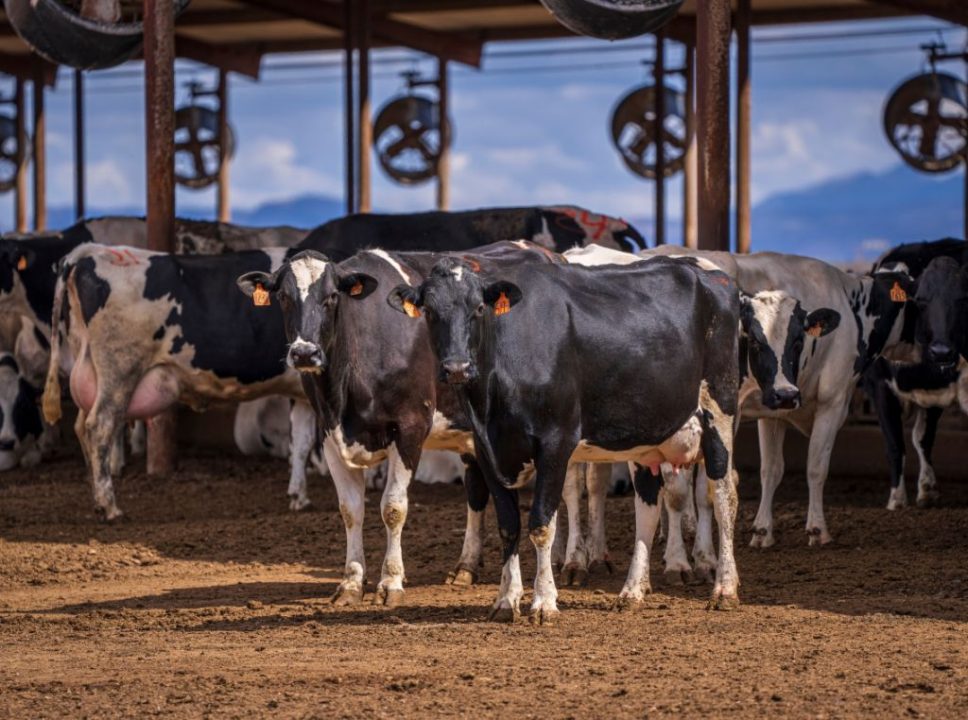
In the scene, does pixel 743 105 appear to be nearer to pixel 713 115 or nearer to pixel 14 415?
pixel 713 115

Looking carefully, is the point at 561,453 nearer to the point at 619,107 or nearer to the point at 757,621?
the point at 757,621

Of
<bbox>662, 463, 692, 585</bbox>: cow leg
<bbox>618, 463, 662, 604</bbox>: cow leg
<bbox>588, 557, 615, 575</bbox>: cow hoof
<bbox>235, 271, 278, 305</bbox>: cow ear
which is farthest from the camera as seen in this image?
<bbox>588, 557, 615, 575</bbox>: cow hoof

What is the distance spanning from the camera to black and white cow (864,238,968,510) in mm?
12234

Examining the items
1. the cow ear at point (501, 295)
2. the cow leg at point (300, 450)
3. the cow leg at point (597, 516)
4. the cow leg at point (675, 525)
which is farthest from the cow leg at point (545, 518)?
the cow leg at point (300, 450)

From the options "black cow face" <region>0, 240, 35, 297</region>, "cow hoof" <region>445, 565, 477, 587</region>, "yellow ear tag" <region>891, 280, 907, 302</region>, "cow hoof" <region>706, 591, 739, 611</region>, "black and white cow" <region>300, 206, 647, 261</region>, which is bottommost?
"cow hoof" <region>445, 565, 477, 587</region>

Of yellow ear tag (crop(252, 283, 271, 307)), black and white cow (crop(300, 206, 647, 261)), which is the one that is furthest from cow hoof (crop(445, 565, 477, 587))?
black and white cow (crop(300, 206, 647, 261))

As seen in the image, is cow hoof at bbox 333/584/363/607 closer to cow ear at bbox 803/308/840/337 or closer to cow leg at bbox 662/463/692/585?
cow leg at bbox 662/463/692/585

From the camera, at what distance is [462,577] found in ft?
31.3

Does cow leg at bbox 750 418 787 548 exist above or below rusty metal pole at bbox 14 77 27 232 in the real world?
below

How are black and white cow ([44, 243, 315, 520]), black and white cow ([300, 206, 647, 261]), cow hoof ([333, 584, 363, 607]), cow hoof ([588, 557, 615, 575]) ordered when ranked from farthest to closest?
black and white cow ([300, 206, 647, 261]) < black and white cow ([44, 243, 315, 520]) < cow hoof ([588, 557, 615, 575]) < cow hoof ([333, 584, 363, 607])

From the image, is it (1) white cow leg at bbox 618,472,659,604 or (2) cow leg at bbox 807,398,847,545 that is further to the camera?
(2) cow leg at bbox 807,398,847,545

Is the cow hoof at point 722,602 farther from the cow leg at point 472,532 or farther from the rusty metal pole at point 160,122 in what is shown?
the rusty metal pole at point 160,122

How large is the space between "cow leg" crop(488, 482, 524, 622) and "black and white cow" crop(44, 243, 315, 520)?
4903 millimetres

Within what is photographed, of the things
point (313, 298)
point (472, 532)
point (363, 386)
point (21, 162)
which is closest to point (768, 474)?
point (472, 532)
